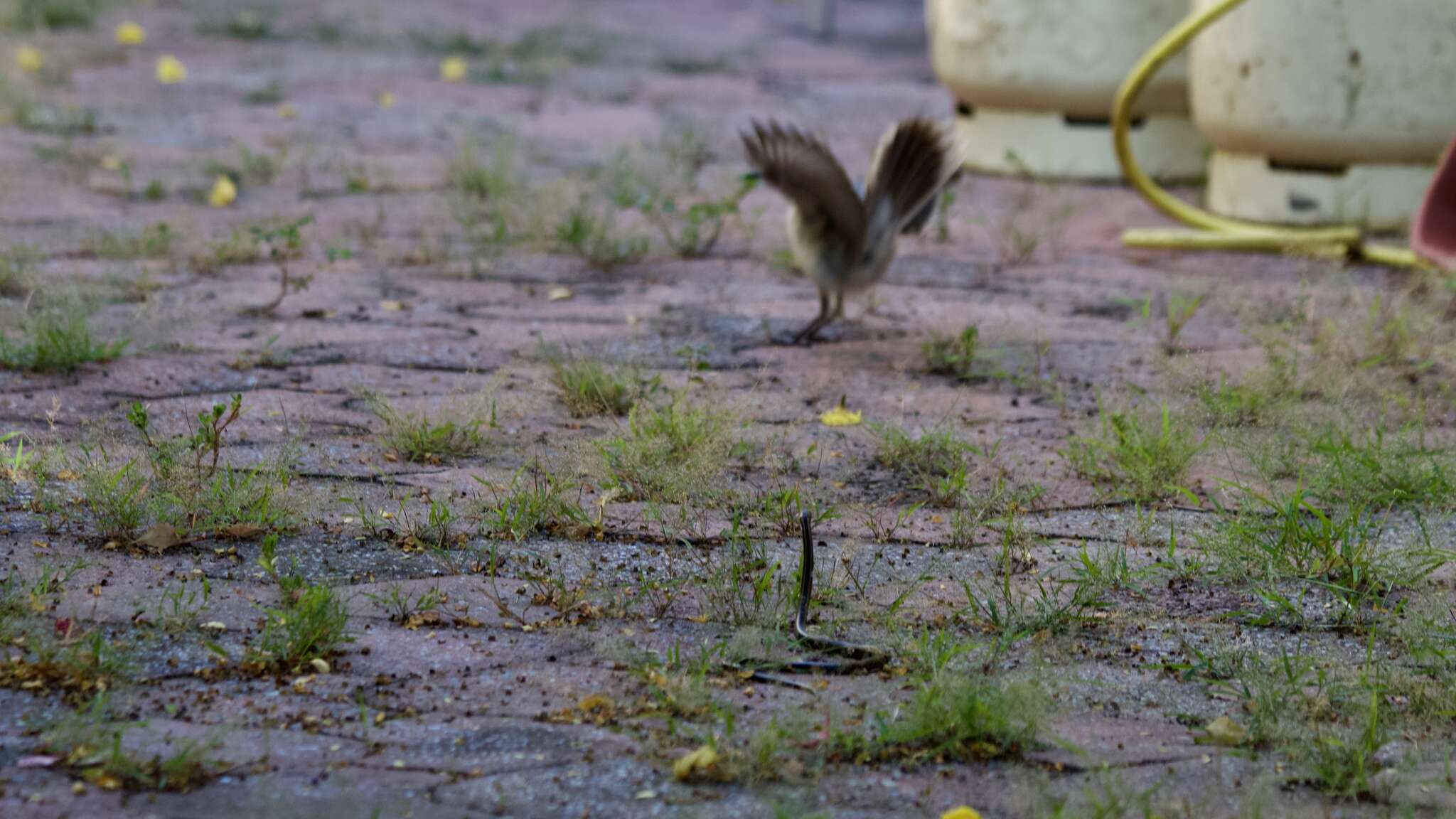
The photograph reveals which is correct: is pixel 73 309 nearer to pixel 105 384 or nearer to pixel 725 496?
pixel 105 384

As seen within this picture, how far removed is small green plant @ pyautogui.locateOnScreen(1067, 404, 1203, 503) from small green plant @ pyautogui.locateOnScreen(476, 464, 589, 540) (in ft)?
3.22

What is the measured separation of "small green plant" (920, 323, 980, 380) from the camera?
354 cm

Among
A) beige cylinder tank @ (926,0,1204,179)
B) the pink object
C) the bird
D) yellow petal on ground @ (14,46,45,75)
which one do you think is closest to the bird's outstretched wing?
the bird

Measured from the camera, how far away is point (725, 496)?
2.66 m

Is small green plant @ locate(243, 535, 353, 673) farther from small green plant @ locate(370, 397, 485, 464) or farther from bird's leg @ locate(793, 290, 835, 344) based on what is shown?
bird's leg @ locate(793, 290, 835, 344)

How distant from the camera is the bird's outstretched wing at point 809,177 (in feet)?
11.0

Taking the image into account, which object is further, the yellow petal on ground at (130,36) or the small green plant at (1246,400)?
the yellow petal on ground at (130,36)

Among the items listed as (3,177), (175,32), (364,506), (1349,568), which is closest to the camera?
(1349,568)

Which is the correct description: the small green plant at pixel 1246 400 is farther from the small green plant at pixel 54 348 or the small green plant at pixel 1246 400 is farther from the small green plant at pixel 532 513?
the small green plant at pixel 54 348

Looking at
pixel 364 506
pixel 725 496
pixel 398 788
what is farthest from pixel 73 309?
pixel 398 788

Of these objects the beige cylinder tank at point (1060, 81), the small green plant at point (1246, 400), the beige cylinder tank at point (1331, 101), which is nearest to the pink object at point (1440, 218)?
the beige cylinder tank at point (1331, 101)

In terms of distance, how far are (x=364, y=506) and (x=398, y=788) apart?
3.03 ft

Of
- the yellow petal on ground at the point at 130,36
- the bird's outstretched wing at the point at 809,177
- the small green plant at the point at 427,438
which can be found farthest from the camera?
the yellow petal on ground at the point at 130,36

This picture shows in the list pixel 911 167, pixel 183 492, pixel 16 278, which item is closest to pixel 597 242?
pixel 911 167
